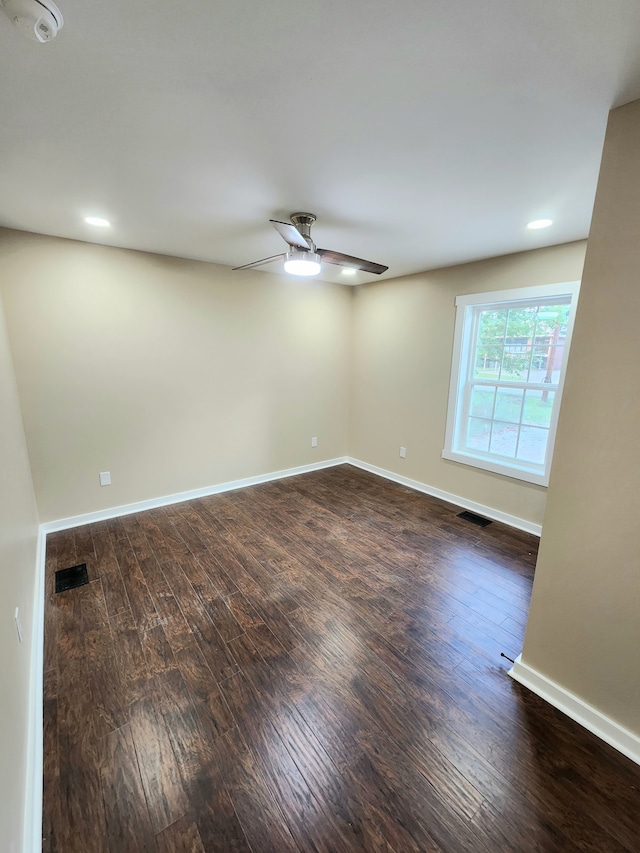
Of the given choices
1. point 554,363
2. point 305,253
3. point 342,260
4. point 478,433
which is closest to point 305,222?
point 305,253

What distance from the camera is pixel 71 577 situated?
2449mm

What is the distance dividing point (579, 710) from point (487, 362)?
9.03 ft

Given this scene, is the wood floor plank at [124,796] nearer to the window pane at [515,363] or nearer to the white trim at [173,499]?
the white trim at [173,499]

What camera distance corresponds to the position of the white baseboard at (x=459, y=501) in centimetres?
320

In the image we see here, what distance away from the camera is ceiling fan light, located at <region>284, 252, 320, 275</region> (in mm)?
2246

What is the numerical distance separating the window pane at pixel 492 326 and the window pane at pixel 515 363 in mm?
153

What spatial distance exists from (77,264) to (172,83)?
2300mm

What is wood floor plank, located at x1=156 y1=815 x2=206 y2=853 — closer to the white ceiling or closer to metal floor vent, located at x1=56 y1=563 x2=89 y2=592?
metal floor vent, located at x1=56 y1=563 x2=89 y2=592

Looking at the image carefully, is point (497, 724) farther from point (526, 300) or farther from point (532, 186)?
point (526, 300)

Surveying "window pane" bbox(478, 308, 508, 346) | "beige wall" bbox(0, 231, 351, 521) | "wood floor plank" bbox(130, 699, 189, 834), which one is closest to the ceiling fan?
"beige wall" bbox(0, 231, 351, 521)

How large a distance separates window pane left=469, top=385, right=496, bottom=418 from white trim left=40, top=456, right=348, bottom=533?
6.89ft

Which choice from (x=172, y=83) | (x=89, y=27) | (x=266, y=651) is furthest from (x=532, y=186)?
(x=266, y=651)

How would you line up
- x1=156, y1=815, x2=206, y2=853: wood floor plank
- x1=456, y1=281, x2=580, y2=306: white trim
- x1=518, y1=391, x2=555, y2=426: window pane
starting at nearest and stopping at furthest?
x1=156, y1=815, x2=206, y2=853: wood floor plank < x1=456, y1=281, x2=580, y2=306: white trim < x1=518, y1=391, x2=555, y2=426: window pane

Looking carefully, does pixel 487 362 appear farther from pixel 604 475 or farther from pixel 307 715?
pixel 307 715
